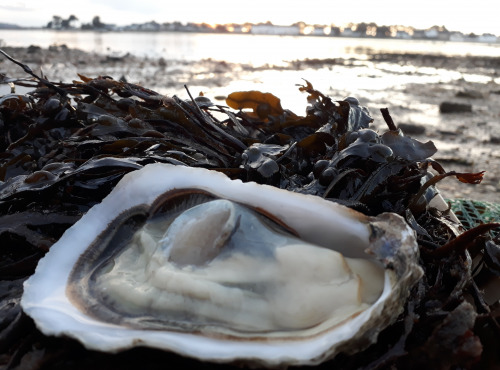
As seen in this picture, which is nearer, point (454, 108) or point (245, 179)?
point (245, 179)

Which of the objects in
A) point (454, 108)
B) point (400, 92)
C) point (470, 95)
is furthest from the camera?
point (400, 92)

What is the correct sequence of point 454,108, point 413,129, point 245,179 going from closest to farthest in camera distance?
point 245,179
point 413,129
point 454,108

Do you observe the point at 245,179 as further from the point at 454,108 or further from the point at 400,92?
the point at 400,92

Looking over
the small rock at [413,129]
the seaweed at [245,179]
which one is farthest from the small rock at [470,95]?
the seaweed at [245,179]

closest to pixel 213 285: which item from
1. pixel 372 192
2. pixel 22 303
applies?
pixel 22 303

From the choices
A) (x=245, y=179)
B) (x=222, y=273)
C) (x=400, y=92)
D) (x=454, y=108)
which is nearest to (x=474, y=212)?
(x=245, y=179)

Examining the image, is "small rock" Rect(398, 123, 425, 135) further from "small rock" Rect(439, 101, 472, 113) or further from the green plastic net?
the green plastic net

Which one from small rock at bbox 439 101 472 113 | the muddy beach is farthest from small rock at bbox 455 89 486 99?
small rock at bbox 439 101 472 113
